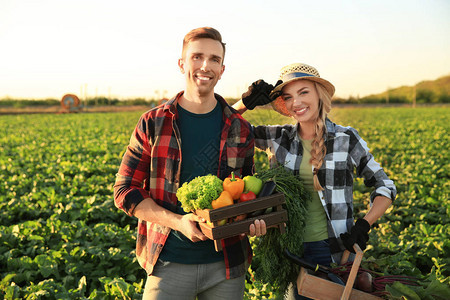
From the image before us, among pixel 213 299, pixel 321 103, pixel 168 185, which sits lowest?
pixel 213 299

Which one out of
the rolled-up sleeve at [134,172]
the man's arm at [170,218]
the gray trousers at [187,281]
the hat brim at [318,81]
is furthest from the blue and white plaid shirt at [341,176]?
the rolled-up sleeve at [134,172]

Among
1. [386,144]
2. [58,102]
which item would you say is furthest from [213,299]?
[58,102]

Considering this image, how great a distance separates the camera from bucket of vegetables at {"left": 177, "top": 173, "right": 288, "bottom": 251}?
198cm

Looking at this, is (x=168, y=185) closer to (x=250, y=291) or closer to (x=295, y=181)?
(x=295, y=181)

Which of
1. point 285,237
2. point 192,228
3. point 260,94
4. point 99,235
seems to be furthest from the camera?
point 99,235

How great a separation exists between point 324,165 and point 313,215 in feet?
1.14

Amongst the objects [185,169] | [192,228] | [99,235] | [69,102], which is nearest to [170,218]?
[192,228]

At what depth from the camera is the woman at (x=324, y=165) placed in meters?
2.60

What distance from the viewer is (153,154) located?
2.39 meters

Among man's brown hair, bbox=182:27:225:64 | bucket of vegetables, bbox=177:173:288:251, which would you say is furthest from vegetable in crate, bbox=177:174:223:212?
man's brown hair, bbox=182:27:225:64

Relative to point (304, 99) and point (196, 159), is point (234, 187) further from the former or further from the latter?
point (304, 99)

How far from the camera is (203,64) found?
7.59 ft

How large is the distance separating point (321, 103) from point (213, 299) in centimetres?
148

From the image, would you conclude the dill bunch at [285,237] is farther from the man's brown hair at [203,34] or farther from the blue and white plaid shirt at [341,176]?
the man's brown hair at [203,34]
